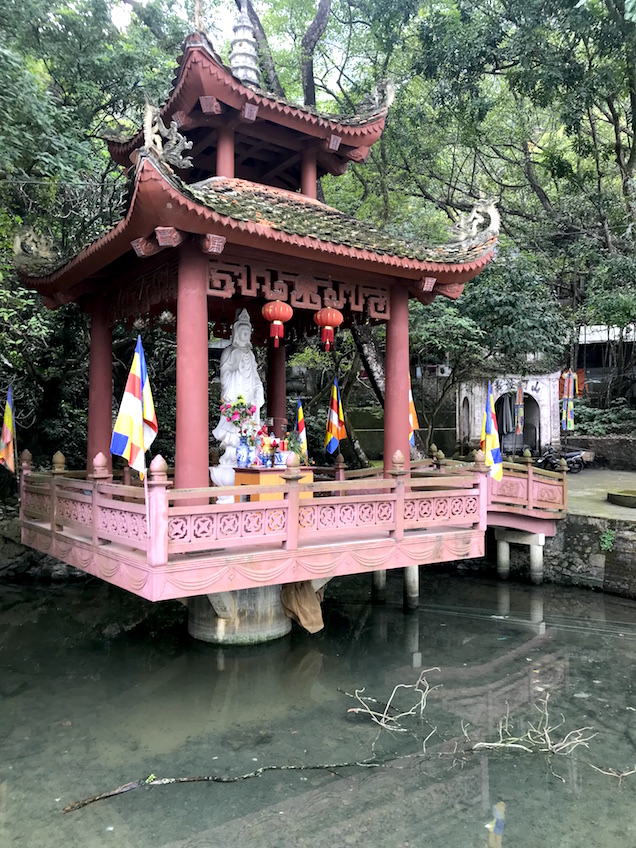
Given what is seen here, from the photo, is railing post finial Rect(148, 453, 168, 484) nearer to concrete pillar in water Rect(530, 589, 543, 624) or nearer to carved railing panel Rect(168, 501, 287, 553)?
carved railing panel Rect(168, 501, 287, 553)

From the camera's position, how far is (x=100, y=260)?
7.89 m

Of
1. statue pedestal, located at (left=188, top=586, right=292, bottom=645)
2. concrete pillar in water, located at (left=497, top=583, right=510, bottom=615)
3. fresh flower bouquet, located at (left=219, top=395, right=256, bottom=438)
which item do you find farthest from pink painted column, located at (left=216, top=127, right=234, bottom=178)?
concrete pillar in water, located at (left=497, top=583, right=510, bottom=615)

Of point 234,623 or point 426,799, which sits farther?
point 234,623

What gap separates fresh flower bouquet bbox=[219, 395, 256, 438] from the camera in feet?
27.6

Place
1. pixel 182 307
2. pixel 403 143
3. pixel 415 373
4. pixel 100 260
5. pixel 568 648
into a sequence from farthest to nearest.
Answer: pixel 415 373 < pixel 403 143 < pixel 568 648 < pixel 100 260 < pixel 182 307

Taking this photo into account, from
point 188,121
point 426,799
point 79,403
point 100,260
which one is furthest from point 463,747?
point 79,403

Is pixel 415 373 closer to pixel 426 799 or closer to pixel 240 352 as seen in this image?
pixel 240 352

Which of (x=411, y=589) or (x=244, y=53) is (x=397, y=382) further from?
(x=244, y=53)

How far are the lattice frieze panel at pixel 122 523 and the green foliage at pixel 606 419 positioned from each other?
21050mm

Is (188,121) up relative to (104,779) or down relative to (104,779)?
up

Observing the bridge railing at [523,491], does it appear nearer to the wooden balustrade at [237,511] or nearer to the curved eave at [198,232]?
the wooden balustrade at [237,511]

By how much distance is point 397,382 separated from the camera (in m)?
8.83

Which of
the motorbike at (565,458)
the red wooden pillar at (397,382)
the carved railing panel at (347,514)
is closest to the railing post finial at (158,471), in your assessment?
the carved railing panel at (347,514)

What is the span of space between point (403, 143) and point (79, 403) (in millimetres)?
10244
